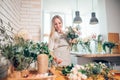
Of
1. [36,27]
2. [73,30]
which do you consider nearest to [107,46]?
[36,27]

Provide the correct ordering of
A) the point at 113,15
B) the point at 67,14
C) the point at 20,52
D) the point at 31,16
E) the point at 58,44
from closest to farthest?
the point at 20,52 < the point at 58,44 < the point at 31,16 < the point at 113,15 < the point at 67,14

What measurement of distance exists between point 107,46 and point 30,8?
1.71 m

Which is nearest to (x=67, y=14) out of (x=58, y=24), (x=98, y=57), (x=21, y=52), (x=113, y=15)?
(x=113, y=15)

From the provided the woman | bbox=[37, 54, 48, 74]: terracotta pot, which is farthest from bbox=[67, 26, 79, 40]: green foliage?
bbox=[37, 54, 48, 74]: terracotta pot

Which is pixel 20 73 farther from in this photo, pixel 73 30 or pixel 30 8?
pixel 30 8

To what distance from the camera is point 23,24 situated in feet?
8.80

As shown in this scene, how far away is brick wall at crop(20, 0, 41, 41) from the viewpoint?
2696mm

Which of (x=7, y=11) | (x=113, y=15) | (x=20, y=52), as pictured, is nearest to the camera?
(x=20, y=52)

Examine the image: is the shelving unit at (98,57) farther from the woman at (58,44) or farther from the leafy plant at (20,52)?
the leafy plant at (20,52)

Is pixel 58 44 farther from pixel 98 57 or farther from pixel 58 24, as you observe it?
pixel 98 57

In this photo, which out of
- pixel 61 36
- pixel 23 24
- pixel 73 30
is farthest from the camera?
pixel 23 24

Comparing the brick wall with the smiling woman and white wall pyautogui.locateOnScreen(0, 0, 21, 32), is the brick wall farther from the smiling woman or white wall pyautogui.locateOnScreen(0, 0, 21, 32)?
the smiling woman

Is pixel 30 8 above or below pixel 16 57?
above

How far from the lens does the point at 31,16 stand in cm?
272
